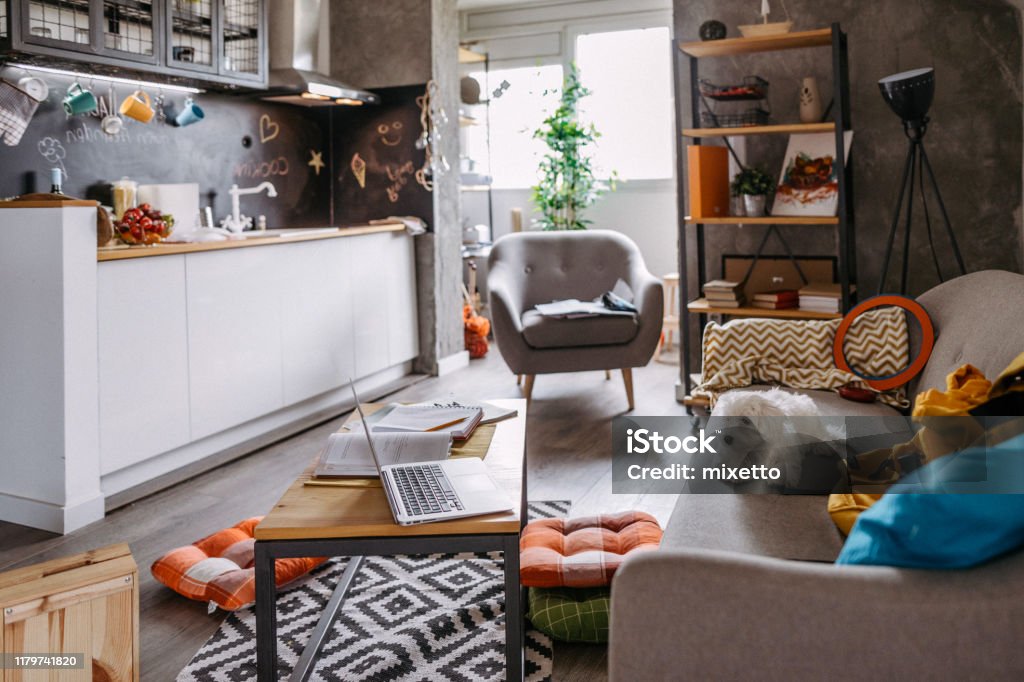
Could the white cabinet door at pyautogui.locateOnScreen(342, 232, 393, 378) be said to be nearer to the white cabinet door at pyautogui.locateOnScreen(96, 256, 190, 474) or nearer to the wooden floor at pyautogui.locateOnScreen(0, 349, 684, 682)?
the wooden floor at pyautogui.locateOnScreen(0, 349, 684, 682)

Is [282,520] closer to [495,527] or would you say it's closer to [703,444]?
[495,527]

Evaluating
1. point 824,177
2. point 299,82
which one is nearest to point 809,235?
point 824,177

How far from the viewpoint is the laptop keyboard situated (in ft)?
5.76

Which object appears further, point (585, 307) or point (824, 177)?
point (585, 307)

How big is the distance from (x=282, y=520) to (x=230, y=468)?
193 cm

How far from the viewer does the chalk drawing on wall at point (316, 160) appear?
5.23 metres

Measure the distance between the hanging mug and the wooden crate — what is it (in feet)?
7.63

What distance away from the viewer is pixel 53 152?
3582 mm

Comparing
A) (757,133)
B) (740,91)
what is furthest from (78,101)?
(757,133)

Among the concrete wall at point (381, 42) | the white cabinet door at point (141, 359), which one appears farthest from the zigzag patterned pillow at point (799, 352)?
the concrete wall at point (381, 42)

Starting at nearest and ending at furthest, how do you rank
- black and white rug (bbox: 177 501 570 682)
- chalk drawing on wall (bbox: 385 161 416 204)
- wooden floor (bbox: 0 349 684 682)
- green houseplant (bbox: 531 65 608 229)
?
black and white rug (bbox: 177 501 570 682) → wooden floor (bbox: 0 349 684 682) → chalk drawing on wall (bbox: 385 161 416 204) → green houseplant (bbox: 531 65 608 229)

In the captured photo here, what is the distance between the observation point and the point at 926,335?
284cm

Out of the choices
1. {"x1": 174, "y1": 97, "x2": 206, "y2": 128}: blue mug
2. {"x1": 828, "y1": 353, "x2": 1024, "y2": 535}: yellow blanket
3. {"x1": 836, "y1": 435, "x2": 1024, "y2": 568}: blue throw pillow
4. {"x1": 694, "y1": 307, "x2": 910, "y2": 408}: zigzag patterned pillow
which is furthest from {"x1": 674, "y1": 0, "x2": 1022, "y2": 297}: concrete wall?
{"x1": 836, "y1": 435, "x2": 1024, "y2": 568}: blue throw pillow

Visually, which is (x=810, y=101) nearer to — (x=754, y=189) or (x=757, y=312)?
(x=754, y=189)
